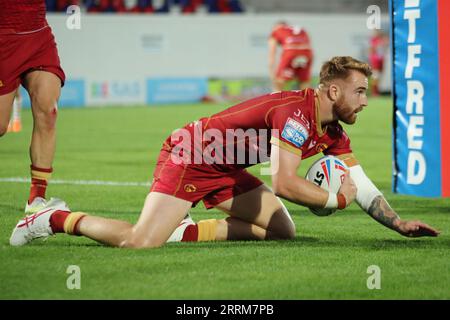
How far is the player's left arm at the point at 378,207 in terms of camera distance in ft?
20.2

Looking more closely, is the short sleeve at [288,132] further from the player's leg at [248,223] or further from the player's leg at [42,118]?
the player's leg at [42,118]

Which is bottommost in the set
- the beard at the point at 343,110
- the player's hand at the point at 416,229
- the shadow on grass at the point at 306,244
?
the shadow on grass at the point at 306,244

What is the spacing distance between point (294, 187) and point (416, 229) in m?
0.86

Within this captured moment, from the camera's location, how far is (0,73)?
282 inches

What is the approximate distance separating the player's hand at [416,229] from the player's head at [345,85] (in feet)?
2.47

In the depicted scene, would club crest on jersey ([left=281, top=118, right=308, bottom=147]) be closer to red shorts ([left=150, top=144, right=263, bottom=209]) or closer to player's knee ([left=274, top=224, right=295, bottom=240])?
red shorts ([left=150, top=144, right=263, bottom=209])

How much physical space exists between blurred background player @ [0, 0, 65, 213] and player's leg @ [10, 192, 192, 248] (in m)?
Answer: 0.88

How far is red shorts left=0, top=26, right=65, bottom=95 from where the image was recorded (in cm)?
718

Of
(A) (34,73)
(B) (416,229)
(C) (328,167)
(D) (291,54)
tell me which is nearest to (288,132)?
(C) (328,167)

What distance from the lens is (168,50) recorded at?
28344 mm

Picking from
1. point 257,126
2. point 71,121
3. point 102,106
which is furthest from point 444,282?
point 102,106

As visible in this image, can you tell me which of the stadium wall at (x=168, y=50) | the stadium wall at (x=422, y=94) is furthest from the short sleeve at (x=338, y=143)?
the stadium wall at (x=168, y=50)

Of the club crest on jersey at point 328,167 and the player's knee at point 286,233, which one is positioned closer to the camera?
the club crest on jersey at point 328,167

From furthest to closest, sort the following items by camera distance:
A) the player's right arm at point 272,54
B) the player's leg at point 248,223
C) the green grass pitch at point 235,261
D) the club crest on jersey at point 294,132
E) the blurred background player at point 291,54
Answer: the blurred background player at point 291,54 → the player's right arm at point 272,54 → the player's leg at point 248,223 → the club crest on jersey at point 294,132 → the green grass pitch at point 235,261
